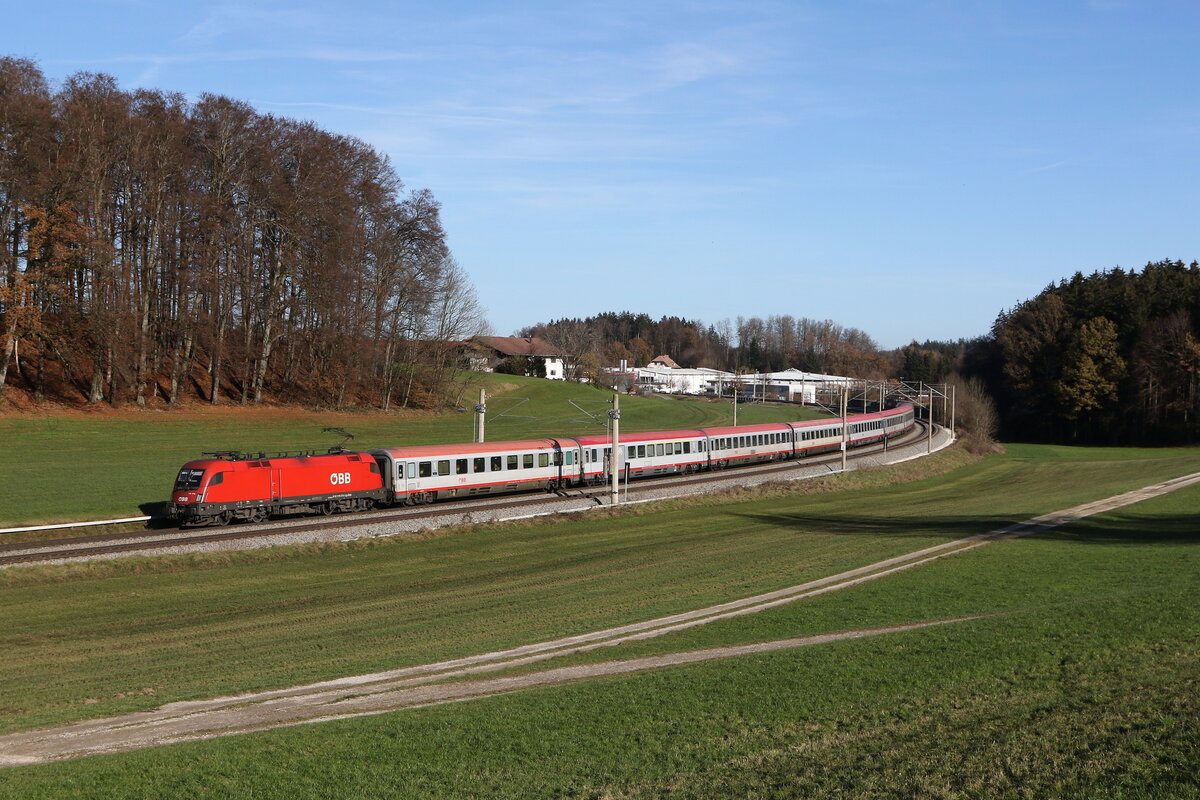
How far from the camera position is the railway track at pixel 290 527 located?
1206 inches

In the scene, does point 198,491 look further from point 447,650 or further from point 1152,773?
point 1152,773

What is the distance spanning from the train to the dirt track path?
838 inches

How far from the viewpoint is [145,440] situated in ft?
183

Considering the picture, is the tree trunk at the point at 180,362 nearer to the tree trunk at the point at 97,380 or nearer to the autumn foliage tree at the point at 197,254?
the autumn foliage tree at the point at 197,254

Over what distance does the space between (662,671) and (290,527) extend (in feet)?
77.3

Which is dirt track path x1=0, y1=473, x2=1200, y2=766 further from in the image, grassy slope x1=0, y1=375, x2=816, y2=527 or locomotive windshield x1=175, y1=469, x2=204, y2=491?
grassy slope x1=0, y1=375, x2=816, y2=527

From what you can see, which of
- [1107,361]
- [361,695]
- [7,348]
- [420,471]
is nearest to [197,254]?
[7,348]

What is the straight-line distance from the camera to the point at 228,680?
17906 millimetres

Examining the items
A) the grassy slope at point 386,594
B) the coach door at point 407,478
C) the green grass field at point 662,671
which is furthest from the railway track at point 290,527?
the green grass field at point 662,671

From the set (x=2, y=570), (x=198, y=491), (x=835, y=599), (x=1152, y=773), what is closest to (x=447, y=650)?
(x=835, y=599)

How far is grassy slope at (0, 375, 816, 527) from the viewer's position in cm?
3972

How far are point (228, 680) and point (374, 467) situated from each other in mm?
24553

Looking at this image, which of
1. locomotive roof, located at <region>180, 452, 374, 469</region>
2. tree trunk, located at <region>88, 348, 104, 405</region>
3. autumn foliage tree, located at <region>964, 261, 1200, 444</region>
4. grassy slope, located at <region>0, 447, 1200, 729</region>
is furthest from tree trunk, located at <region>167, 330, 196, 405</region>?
autumn foliage tree, located at <region>964, 261, 1200, 444</region>

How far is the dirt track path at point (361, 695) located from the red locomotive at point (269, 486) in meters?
21.0
